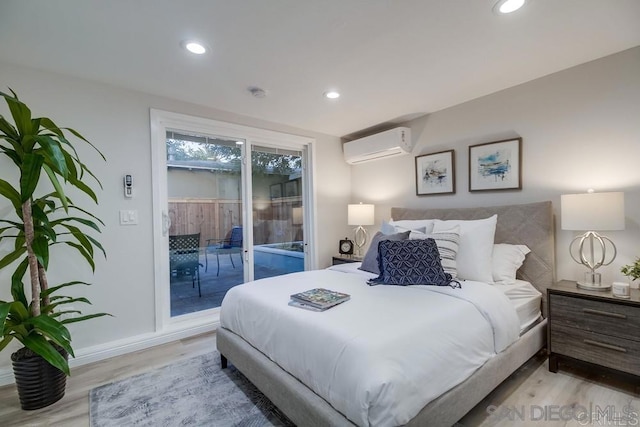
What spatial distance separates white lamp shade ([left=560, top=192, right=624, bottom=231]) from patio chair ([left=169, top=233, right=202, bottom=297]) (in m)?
3.38

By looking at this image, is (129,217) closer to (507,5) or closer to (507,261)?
(507,5)

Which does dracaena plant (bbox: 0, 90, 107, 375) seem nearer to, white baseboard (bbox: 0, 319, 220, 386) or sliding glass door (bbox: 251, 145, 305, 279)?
white baseboard (bbox: 0, 319, 220, 386)

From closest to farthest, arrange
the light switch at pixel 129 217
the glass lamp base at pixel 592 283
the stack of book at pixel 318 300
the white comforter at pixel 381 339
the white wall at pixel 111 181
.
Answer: the white comforter at pixel 381 339, the stack of book at pixel 318 300, the glass lamp base at pixel 592 283, the white wall at pixel 111 181, the light switch at pixel 129 217

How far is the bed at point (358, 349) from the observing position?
1.28m

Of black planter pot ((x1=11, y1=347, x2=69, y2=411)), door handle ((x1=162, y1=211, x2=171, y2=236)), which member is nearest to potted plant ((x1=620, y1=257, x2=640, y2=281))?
door handle ((x1=162, y1=211, x2=171, y2=236))

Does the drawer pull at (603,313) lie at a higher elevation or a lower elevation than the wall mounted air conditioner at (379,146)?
lower

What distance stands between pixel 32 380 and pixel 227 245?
187cm

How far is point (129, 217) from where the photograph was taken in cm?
272

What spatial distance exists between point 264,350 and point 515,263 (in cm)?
217

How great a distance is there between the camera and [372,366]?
1227 millimetres

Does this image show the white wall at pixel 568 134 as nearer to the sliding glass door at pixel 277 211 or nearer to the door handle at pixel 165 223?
the sliding glass door at pixel 277 211

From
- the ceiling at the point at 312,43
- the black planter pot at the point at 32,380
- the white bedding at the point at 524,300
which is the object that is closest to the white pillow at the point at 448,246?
the white bedding at the point at 524,300

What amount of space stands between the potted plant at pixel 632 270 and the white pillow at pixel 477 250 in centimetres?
82

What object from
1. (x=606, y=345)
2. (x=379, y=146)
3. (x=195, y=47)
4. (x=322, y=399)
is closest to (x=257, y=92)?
(x=195, y=47)
